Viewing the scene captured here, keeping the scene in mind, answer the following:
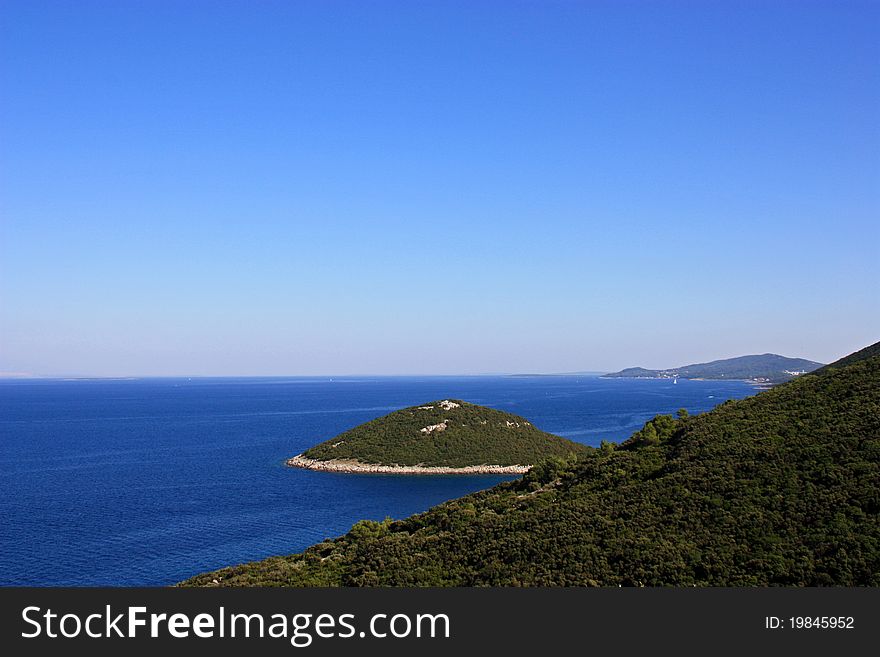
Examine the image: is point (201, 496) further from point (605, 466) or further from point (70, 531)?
point (605, 466)

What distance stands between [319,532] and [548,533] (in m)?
37.3

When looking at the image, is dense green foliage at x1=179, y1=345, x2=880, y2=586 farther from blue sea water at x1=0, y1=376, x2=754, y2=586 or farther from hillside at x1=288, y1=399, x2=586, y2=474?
hillside at x1=288, y1=399, x2=586, y2=474

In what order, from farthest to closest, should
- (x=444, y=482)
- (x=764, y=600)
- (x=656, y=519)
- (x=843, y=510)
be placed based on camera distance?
(x=444, y=482) → (x=656, y=519) → (x=843, y=510) → (x=764, y=600)

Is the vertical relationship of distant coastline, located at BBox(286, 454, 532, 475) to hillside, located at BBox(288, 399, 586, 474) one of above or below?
below

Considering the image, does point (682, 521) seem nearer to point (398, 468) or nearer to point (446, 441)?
point (398, 468)

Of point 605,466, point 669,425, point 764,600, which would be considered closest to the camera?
point 764,600

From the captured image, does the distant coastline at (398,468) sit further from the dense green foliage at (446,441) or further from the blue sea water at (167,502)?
the blue sea water at (167,502)

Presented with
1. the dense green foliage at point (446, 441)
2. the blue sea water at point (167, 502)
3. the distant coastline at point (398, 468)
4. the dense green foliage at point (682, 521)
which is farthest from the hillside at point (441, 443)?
the dense green foliage at point (682, 521)

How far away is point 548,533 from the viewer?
3669cm

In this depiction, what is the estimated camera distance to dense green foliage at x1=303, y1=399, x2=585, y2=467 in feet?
367

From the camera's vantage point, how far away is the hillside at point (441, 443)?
111 meters

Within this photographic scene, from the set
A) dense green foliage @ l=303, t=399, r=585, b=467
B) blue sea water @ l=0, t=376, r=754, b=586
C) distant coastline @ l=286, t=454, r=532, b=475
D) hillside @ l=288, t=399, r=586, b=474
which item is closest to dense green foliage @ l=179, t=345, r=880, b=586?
blue sea water @ l=0, t=376, r=754, b=586

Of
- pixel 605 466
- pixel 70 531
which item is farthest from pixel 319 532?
pixel 605 466

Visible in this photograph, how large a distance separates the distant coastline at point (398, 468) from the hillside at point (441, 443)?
0.18m
